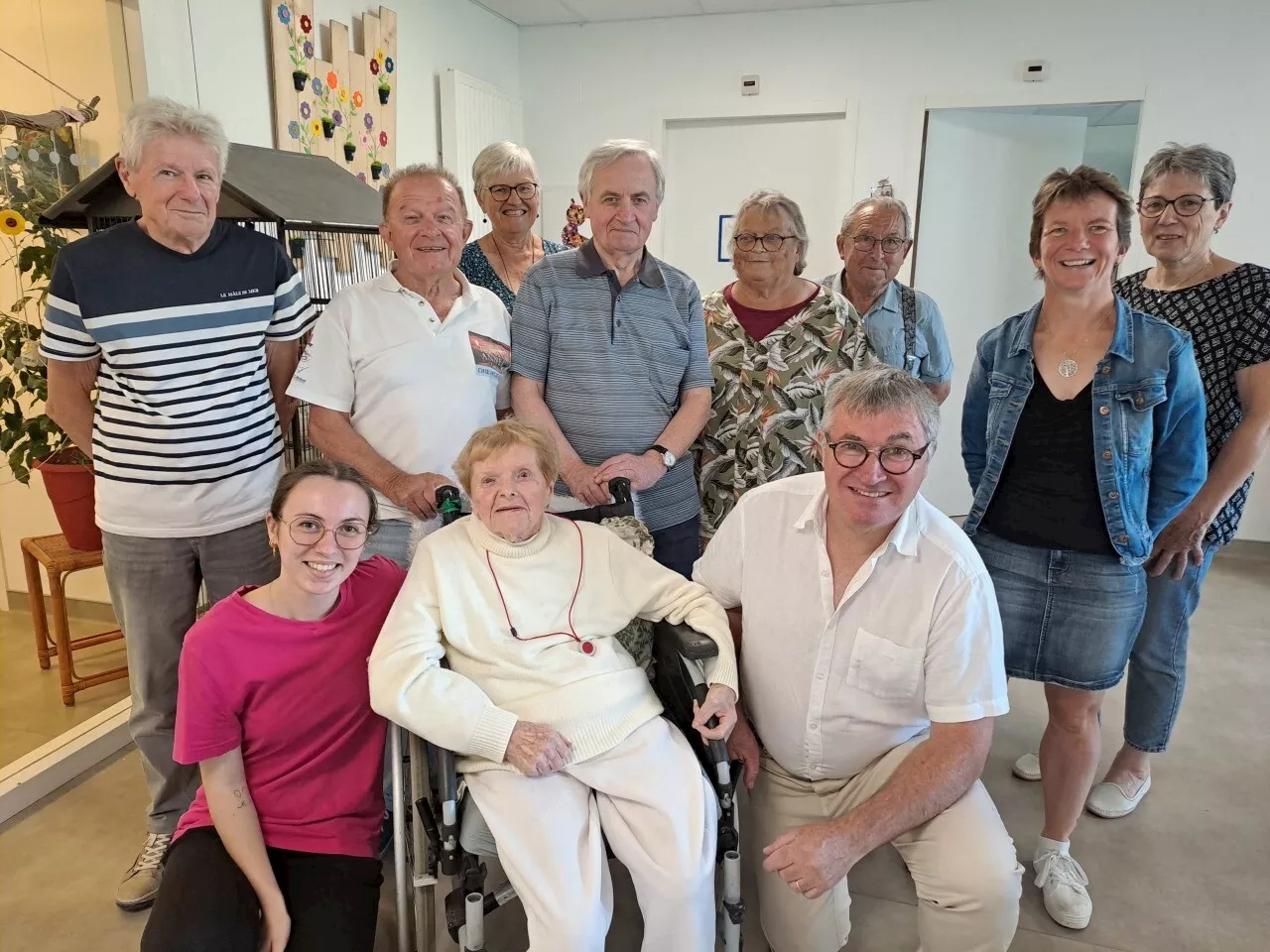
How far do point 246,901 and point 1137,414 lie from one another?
193 cm

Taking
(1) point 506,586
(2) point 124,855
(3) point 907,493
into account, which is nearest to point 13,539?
(2) point 124,855

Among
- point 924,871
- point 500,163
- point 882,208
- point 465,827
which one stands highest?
point 500,163

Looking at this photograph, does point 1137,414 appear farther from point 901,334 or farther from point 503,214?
point 503,214

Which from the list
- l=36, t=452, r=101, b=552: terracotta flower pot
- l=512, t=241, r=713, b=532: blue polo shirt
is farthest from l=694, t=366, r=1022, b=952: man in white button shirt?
l=36, t=452, r=101, b=552: terracotta flower pot

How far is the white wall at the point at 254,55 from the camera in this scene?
9.10 feet

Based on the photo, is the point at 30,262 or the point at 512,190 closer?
the point at 30,262

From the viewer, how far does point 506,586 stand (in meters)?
1.65

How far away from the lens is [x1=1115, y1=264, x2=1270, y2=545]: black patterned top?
78.7 inches

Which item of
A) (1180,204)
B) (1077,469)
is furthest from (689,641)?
(1180,204)

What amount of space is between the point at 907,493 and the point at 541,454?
2.30 ft

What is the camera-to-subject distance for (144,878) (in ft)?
A: 6.46

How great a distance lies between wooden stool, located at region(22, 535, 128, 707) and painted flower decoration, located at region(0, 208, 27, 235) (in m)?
1.00

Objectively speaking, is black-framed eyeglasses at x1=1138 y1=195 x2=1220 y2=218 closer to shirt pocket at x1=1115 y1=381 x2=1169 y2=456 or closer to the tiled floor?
shirt pocket at x1=1115 y1=381 x2=1169 y2=456

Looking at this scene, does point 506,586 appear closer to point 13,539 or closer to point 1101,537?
point 1101,537
